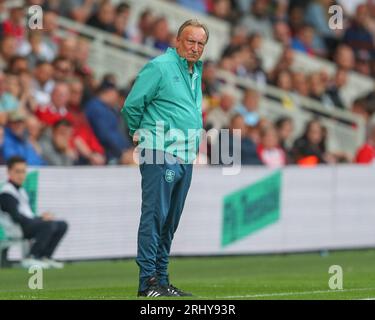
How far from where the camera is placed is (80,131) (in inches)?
814

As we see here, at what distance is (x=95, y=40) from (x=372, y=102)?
653 cm

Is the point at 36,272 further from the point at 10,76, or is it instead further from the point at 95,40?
the point at 95,40

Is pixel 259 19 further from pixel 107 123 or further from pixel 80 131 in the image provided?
pixel 80 131

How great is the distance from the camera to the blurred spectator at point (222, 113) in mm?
22031

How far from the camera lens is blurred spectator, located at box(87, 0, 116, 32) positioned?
2427 centimetres

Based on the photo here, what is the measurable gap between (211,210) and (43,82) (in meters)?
3.27

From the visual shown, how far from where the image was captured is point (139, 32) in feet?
83.6

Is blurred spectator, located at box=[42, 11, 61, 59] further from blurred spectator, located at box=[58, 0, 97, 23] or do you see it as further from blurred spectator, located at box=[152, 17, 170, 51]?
blurred spectator, located at box=[152, 17, 170, 51]

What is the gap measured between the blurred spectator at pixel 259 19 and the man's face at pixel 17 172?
37.1 feet

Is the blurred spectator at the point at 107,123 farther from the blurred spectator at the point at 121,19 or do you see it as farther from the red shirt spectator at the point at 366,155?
the red shirt spectator at the point at 366,155

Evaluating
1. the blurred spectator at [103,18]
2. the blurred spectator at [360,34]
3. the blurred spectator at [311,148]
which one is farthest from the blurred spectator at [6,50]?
the blurred spectator at [360,34]

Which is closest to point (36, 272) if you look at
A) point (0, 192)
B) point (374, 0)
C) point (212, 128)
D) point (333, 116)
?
point (0, 192)

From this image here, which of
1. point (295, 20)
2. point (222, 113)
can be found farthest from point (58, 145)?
point (295, 20)

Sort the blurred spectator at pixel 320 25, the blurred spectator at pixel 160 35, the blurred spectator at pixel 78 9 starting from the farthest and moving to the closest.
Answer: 1. the blurred spectator at pixel 320 25
2. the blurred spectator at pixel 160 35
3. the blurred spectator at pixel 78 9
